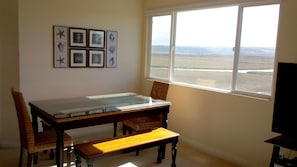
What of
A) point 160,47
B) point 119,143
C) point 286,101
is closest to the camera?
point 286,101

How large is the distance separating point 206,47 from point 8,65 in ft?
9.22

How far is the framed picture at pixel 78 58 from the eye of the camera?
4242 millimetres

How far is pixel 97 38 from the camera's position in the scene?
4449 millimetres

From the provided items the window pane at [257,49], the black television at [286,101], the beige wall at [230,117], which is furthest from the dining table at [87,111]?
the black television at [286,101]

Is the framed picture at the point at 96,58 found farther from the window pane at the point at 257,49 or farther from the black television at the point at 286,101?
the black television at the point at 286,101

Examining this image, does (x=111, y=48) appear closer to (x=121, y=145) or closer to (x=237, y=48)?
(x=237, y=48)

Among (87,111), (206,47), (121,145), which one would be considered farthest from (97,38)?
(121,145)

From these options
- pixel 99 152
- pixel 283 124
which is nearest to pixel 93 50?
pixel 99 152

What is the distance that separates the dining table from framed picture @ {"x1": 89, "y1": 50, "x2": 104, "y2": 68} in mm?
993

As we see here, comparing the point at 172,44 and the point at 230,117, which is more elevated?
the point at 172,44

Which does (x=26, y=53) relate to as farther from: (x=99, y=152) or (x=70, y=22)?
(x=99, y=152)

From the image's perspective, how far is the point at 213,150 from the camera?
12.8 feet

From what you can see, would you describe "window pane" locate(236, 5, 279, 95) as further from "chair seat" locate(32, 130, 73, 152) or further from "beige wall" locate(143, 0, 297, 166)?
"chair seat" locate(32, 130, 73, 152)

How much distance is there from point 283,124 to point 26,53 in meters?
3.32
